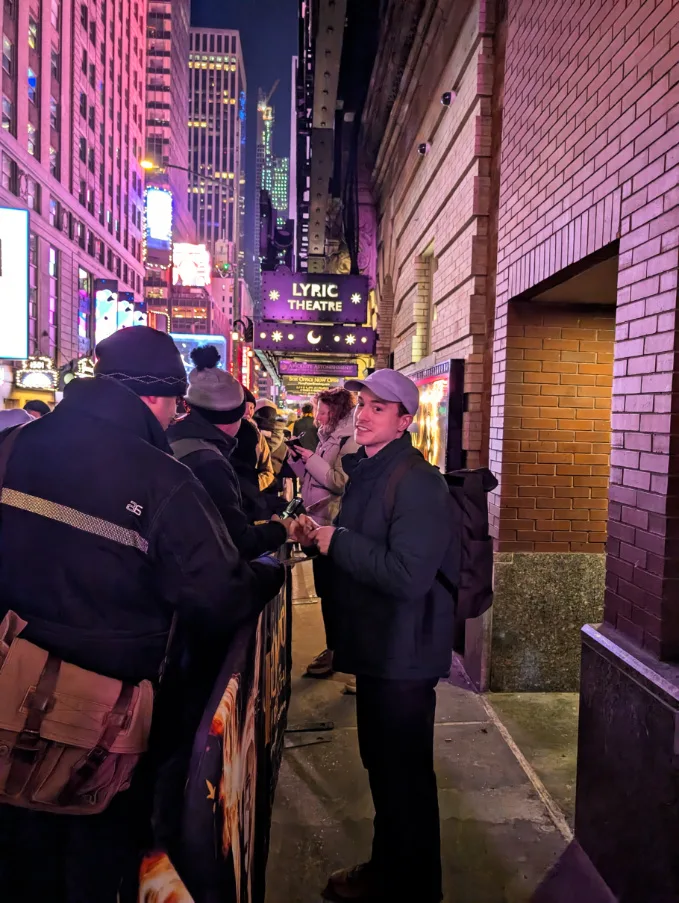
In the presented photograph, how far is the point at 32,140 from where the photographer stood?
139ft

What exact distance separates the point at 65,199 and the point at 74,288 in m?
6.66

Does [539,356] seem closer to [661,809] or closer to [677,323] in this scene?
[677,323]

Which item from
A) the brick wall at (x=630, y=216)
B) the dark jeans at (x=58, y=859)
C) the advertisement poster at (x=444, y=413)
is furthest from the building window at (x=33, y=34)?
the dark jeans at (x=58, y=859)

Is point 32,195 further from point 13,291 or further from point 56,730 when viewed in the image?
point 56,730

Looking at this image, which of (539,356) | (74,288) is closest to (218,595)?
(539,356)

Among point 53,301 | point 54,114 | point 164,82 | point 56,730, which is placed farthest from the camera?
point 164,82

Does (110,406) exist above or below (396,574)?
above

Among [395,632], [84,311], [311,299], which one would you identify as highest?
[84,311]

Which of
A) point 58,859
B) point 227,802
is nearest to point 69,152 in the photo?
point 58,859

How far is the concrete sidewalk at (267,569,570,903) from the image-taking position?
2.85 m

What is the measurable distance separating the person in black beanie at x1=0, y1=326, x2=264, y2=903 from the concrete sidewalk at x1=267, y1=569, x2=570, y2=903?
1366mm

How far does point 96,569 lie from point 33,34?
179 feet

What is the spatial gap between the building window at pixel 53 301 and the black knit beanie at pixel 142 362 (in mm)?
47743

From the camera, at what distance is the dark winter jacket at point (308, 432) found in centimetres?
845
